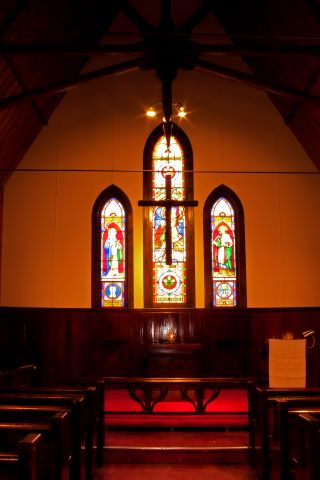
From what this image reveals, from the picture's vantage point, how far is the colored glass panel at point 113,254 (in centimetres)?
913

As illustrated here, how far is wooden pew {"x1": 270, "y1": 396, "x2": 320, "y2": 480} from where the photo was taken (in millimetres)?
3441

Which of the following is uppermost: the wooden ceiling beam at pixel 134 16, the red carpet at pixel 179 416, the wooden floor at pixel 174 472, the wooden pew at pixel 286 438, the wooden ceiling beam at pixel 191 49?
the wooden ceiling beam at pixel 134 16

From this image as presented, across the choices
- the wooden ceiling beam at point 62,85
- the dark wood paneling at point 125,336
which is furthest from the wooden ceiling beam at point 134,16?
the dark wood paneling at point 125,336

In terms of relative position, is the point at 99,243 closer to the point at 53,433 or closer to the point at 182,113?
the point at 182,113

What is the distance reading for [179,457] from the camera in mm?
4938

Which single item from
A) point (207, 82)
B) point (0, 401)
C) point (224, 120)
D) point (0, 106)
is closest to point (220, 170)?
point (224, 120)

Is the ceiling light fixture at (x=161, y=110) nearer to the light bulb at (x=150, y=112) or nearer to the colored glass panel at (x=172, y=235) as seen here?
the light bulb at (x=150, y=112)

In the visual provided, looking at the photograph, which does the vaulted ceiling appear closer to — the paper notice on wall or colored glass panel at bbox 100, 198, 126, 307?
colored glass panel at bbox 100, 198, 126, 307

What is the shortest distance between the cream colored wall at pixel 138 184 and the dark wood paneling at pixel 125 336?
24cm

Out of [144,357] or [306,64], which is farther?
[144,357]

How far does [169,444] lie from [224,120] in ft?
20.8

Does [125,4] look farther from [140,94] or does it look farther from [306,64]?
[306,64]

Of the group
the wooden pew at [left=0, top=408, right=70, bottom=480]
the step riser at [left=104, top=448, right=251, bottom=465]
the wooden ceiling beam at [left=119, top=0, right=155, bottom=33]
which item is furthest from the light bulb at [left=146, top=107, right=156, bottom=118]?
the wooden pew at [left=0, top=408, right=70, bottom=480]

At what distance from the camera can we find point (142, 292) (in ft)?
29.8
